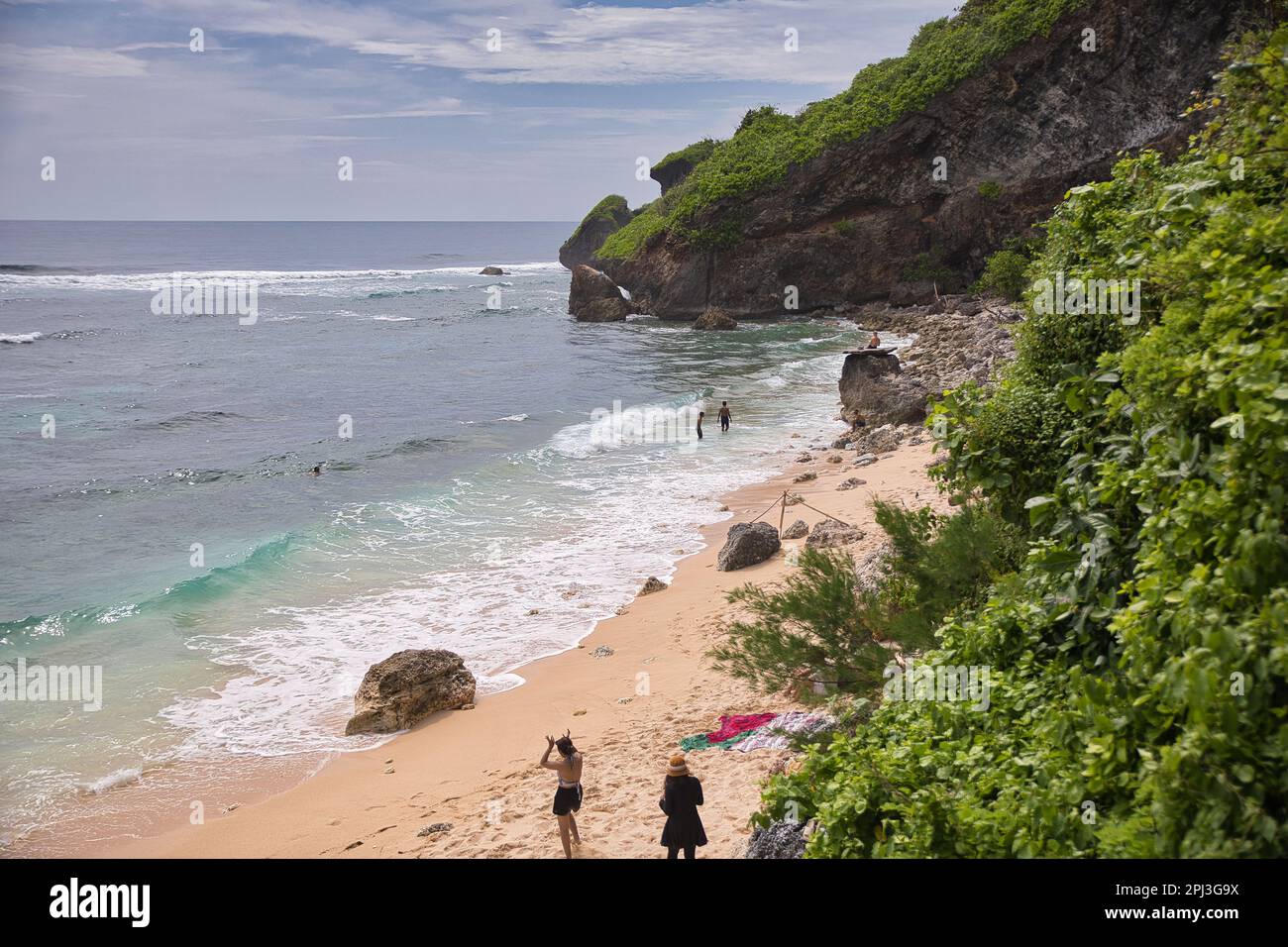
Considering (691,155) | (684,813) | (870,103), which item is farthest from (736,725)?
(691,155)

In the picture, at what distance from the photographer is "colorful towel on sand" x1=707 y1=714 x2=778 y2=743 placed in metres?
11.0

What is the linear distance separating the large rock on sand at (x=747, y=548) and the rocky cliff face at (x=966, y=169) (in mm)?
41468

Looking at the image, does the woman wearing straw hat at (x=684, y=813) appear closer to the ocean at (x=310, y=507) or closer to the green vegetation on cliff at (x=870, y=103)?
the ocean at (x=310, y=507)

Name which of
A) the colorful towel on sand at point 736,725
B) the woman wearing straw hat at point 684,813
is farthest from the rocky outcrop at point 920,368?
the woman wearing straw hat at point 684,813

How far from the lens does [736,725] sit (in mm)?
11195

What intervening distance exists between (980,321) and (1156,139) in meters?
18.8

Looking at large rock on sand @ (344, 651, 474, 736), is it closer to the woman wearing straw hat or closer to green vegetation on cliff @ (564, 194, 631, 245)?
the woman wearing straw hat

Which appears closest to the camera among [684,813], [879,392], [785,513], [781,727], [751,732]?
[684,813]

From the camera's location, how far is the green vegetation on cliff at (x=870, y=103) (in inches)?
2050

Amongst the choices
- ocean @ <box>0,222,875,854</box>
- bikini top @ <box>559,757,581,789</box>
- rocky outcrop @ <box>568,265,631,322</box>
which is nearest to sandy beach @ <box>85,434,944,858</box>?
bikini top @ <box>559,757,581,789</box>

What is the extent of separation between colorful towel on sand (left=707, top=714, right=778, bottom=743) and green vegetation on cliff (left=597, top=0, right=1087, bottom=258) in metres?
50.0

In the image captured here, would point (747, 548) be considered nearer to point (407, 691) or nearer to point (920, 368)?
point (407, 691)

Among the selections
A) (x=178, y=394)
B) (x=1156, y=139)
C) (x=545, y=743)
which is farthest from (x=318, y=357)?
(x=1156, y=139)

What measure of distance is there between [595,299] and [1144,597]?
198ft
